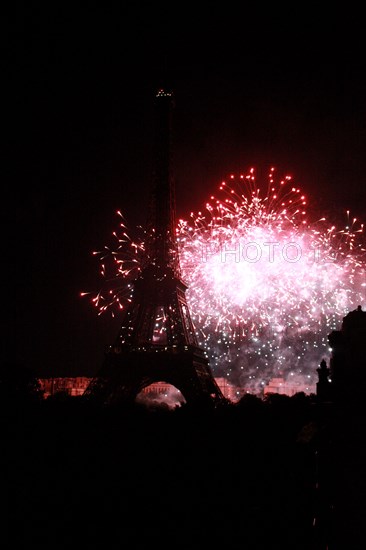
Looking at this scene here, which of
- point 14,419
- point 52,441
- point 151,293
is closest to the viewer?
point 52,441

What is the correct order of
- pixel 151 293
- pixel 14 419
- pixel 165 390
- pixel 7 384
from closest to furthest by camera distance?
pixel 14 419, pixel 7 384, pixel 151 293, pixel 165 390

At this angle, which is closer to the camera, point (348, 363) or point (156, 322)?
point (348, 363)

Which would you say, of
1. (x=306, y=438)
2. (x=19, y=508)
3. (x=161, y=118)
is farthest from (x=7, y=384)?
(x=161, y=118)

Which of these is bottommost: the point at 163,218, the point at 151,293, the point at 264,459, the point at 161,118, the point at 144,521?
the point at 144,521

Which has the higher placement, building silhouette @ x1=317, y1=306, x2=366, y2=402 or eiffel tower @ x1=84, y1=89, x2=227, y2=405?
eiffel tower @ x1=84, y1=89, x2=227, y2=405

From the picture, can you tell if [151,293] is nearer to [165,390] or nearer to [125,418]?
[125,418]

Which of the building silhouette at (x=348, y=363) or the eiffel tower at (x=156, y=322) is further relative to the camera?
the eiffel tower at (x=156, y=322)

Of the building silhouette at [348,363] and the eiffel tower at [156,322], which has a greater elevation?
the eiffel tower at [156,322]

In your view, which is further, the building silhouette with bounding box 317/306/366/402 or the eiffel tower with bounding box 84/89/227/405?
the eiffel tower with bounding box 84/89/227/405
